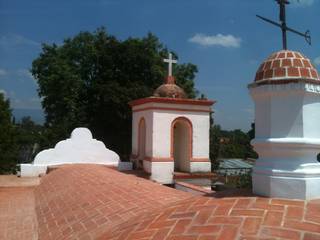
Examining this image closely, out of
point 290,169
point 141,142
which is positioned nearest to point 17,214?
point 290,169

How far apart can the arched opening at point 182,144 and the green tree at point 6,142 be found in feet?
44.4

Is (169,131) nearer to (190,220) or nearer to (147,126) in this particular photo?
(147,126)

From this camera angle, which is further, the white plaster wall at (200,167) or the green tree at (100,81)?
the green tree at (100,81)

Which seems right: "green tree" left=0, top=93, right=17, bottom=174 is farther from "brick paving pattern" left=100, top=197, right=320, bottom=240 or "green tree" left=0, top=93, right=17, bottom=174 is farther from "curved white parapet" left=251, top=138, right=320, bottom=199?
"curved white parapet" left=251, top=138, right=320, bottom=199

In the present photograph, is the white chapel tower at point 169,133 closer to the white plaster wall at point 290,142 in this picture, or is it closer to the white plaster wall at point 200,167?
the white plaster wall at point 200,167

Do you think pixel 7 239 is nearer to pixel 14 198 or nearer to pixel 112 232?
pixel 112 232

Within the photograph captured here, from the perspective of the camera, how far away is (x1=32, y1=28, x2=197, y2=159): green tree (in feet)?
70.2

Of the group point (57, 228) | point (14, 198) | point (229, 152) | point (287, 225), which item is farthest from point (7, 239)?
point (229, 152)

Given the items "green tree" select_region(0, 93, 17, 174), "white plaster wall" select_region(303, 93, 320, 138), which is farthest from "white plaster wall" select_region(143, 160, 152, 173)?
"green tree" select_region(0, 93, 17, 174)

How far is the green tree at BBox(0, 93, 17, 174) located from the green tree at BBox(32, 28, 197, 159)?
252 cm

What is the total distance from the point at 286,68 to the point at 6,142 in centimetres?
2243

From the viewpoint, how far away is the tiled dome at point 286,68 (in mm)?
3234

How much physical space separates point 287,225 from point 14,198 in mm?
7417

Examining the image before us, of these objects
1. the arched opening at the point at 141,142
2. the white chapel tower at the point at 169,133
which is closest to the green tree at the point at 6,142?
the arched opening at the point at 141,142
